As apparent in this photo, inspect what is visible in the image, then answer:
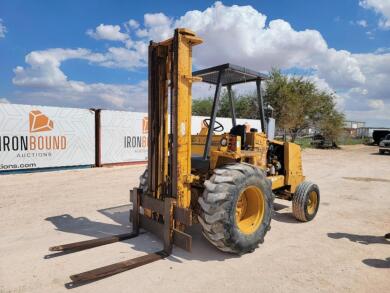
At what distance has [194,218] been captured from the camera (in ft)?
16.2

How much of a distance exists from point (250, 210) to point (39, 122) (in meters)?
10.2

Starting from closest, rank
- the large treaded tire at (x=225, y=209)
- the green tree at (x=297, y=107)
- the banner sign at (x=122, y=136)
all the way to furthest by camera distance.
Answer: the large treaded tire at (x=225, y=209) < the banner sign at (x=122, y=136) < the green tree at (x=297, y=107)

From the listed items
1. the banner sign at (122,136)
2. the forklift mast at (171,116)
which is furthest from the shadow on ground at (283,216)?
the banner sign at (122,136)

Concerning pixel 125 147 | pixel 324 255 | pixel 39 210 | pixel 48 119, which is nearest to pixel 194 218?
pixel 324 255

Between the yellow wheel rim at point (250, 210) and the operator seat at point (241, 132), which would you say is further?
the operator seat at point (241, 132)

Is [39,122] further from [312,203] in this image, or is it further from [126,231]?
[312,203]

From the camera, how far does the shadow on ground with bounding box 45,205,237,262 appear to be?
4.58 metres

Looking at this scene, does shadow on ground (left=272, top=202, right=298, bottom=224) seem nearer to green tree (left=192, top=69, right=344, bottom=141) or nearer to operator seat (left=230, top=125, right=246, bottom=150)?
operator seat (left=230, top=125, right=246, bottom=150)

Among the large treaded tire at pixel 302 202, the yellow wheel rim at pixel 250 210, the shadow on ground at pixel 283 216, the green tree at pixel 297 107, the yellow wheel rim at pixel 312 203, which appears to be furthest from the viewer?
the green tree at pixel 297 107

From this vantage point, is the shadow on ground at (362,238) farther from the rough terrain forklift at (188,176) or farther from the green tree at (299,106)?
the green tree at (299,106)

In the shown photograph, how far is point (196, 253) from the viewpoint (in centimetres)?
464

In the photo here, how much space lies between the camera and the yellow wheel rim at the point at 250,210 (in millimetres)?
4855

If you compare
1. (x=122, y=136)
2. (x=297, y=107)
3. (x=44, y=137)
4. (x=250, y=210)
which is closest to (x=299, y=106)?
(x=297, y=107)

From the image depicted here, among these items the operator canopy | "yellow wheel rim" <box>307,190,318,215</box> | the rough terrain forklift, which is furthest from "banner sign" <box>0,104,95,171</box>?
"yellow wheel rim" <box>307,190,318,215</box>
